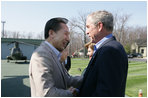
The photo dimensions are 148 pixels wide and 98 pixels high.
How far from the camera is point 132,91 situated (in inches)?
336

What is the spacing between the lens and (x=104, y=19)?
7.37ft

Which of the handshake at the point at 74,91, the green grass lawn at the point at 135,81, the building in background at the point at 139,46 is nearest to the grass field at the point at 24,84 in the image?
the green grass lawn at the point at 135,81

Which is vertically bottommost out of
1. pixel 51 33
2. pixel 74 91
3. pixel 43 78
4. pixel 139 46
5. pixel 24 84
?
pixel 139 46

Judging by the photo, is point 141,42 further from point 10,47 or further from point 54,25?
point 54,25

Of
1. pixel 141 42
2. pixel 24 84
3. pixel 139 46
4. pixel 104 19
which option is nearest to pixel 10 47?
pixel 24 84

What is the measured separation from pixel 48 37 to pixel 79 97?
765mm

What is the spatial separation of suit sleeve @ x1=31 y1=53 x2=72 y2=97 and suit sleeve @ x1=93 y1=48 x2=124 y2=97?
1.34 ft

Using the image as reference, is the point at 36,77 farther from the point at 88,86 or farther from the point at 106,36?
the point at 106,36

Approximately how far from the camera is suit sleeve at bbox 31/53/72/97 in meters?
1.97

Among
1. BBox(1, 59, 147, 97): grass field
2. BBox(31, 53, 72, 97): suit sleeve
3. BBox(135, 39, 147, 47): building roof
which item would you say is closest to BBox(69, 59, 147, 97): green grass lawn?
BBox(1, 59, 147, 97): grass field

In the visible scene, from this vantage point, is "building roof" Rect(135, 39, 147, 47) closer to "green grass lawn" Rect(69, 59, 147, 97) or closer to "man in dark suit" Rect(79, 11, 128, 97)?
"green grass lawn" Rect(69, 59, 147, 97)

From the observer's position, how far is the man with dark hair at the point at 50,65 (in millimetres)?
1976

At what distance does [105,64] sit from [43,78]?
616 millimetres

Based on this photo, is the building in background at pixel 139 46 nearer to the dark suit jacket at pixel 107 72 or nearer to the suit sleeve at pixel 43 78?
the dark suit jacket at pixel 107 72
